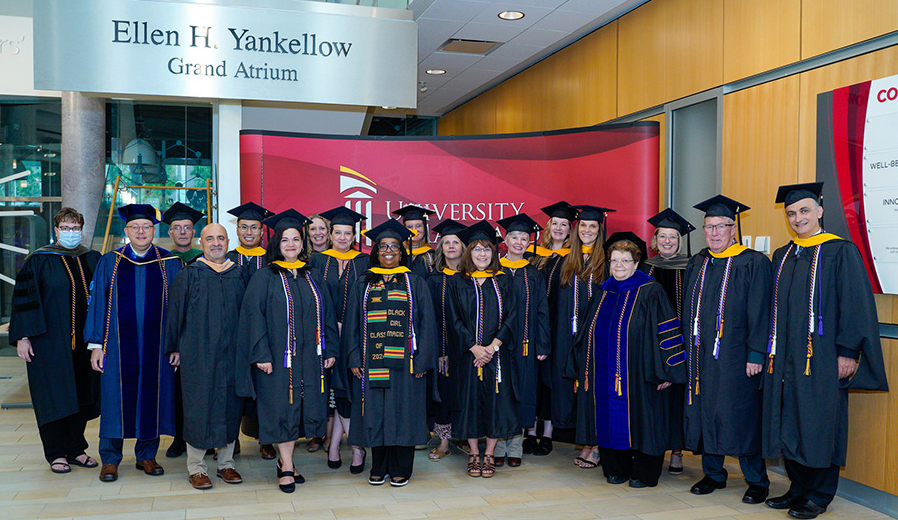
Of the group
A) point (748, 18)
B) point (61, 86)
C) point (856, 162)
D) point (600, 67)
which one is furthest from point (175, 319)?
point (600, 67)

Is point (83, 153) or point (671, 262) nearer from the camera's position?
point (671, 262)

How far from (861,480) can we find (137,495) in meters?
4.02

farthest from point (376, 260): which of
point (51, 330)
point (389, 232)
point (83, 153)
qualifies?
point (83, 153)

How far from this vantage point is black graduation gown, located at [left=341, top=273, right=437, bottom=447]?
395 cm

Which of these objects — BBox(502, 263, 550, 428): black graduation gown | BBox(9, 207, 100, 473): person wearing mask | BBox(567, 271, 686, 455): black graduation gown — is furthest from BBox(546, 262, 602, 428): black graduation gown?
BBox(9, 207, 100, 473): person wearing mask

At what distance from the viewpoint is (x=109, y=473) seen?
4.10 m

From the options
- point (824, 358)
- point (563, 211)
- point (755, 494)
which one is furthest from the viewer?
point (563, 211)

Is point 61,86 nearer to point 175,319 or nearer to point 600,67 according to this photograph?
point 175,319

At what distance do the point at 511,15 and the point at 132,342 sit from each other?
4070mm

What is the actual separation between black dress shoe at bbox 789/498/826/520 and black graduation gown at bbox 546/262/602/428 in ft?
4.53

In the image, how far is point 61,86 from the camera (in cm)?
542

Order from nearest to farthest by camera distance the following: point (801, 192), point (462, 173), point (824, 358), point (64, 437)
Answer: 1. point (824, 358)
2. point (801, 192)
3. point (64, 437)
4. point (462, 173)

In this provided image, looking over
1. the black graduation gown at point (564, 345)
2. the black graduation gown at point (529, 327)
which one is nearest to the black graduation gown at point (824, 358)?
the black graduation gown at point (564, 345)

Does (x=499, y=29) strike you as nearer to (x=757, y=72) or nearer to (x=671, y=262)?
(x=757, y=72)
